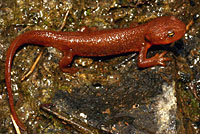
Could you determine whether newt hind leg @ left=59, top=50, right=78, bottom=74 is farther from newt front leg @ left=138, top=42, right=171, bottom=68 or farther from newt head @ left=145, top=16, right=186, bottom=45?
newt head @ left=145, top=16, right=186, bottom=45

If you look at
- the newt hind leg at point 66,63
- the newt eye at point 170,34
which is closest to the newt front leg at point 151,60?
the newt eye at point 170,34

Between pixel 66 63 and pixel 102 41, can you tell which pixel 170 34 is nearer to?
pixel 102 41

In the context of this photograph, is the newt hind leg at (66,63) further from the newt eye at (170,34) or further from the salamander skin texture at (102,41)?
the newt eye at (170,34)

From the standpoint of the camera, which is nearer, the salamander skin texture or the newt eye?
the newt eye

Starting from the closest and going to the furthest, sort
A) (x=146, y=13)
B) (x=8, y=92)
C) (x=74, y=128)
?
(x=74, y=128), (x=8, y=92), (x=146, y=13)

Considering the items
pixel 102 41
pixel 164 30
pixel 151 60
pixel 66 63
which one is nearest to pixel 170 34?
pixel 164 30

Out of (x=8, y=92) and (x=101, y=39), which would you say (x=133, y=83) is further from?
(x=8, y=92)

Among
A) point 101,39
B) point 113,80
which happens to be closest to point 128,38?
point 101,39

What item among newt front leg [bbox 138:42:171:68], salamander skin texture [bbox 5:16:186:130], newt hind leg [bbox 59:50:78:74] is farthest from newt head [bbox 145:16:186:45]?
newt hind leg [bbox 59:50:78:74]
